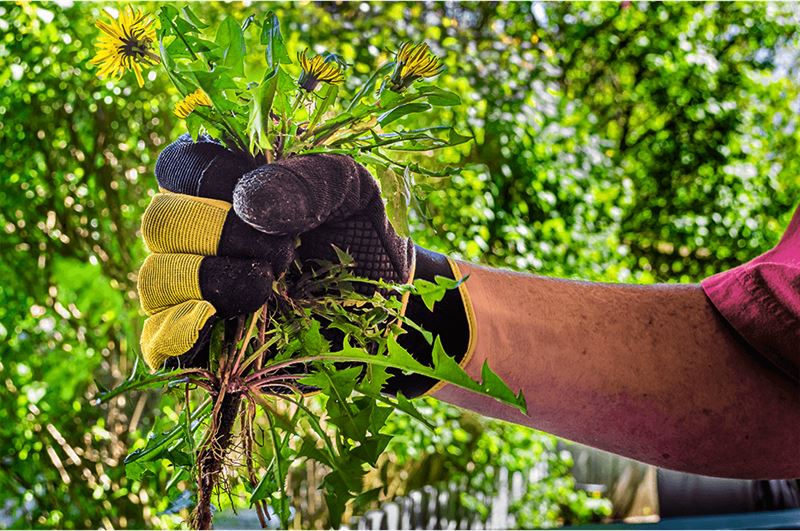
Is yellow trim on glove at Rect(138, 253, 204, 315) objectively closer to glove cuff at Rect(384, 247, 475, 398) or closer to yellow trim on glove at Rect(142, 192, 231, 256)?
yellow trim on glove at Rect(142, 192, 231, 256)

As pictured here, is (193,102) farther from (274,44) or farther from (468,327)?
(468,327)

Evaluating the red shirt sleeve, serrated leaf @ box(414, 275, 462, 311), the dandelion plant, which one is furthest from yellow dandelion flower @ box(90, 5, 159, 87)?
the red shirt sleeve

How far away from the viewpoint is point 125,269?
2.16 meters

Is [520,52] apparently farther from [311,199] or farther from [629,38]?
[311,199]

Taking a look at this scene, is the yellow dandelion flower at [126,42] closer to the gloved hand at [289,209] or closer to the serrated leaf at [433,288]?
the gloved hand at [289,209]

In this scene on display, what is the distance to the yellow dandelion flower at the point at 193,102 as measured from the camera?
0.51 metres

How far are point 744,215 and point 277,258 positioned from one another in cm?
257

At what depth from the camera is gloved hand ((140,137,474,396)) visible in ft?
1.65

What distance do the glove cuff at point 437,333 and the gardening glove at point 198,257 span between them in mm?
148

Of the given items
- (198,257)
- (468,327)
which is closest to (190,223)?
(198,257)

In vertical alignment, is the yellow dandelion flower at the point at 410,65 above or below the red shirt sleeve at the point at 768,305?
above

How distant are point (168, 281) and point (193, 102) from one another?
0.12 meters

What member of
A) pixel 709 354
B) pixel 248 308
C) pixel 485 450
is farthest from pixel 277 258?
pixel 485 450

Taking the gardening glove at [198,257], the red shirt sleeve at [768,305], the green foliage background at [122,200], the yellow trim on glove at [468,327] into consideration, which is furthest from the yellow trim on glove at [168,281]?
the green foliage background at [122,200]
